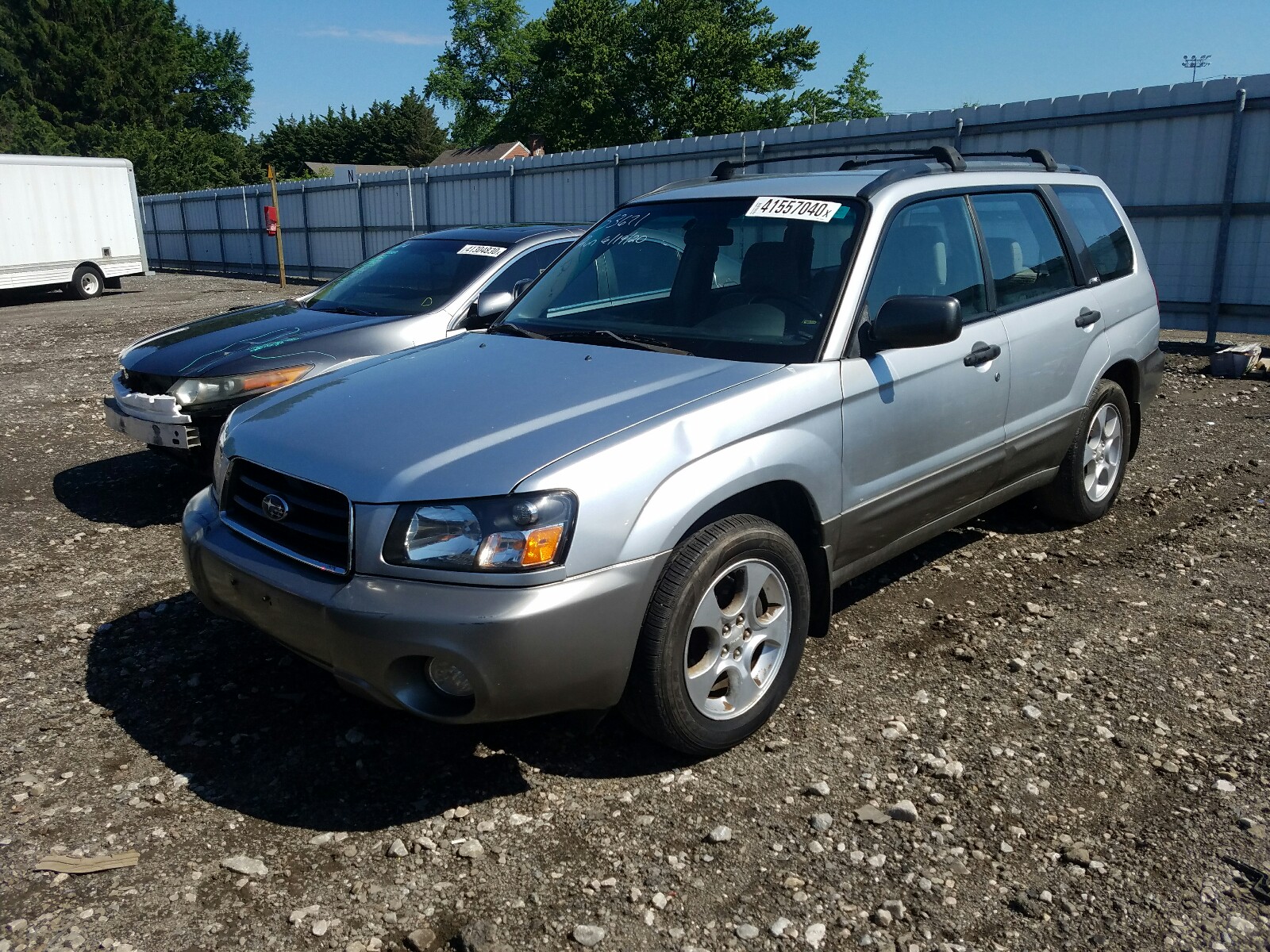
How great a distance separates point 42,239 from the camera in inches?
811

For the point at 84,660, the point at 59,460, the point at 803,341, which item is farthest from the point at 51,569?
the point at 803,341

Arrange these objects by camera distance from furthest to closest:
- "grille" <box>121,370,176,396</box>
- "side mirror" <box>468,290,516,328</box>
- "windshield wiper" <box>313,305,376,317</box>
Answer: "windshield wiper" <box>313,305,376,317</box> < "grille" <box>121,370,176,396</box> < "side mirror" <box>468,290,516,328</box>

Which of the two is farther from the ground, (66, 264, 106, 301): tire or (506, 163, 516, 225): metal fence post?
(506, 163, 516, 225): metal fence post

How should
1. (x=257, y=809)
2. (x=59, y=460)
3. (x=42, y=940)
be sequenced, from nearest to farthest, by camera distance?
1. (x=42, y=940)
2. (x=257, y=809)
3. (x=59, y=460)

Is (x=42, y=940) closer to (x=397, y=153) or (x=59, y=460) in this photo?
(x=59, y=460)

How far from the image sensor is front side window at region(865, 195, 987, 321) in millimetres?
3828

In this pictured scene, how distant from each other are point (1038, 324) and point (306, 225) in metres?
23.6

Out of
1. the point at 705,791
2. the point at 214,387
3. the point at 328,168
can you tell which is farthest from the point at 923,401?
the point at 328,168

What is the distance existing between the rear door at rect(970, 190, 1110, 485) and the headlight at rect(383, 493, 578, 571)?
2.51 m

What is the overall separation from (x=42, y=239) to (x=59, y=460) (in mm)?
16296

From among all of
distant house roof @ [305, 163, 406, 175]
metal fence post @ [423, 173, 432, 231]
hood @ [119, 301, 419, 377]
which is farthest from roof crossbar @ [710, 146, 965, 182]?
distant house roof @ [305, 163, 406, 175]

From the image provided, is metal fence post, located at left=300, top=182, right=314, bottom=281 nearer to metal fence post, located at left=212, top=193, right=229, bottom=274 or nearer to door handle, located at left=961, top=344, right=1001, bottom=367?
metal fence post, located at left=212, top=193, right=229, bottom=274

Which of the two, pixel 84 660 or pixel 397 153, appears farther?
pixel 397 153

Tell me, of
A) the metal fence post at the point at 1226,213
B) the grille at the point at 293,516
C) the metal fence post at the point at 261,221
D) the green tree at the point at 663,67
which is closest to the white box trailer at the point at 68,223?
the metal fence post at the point at 261,221
